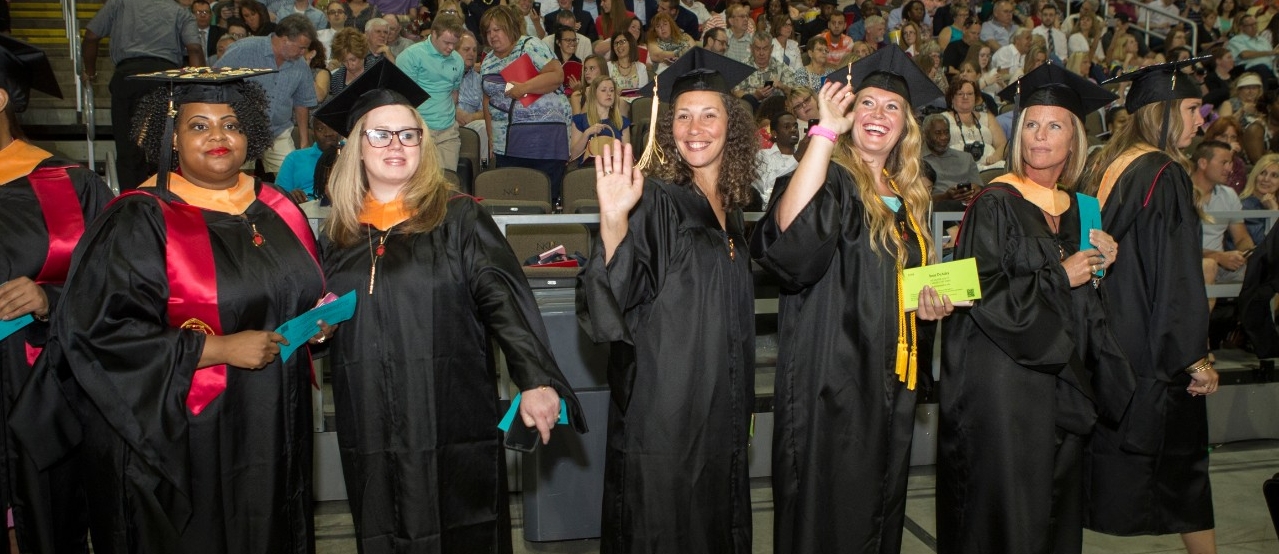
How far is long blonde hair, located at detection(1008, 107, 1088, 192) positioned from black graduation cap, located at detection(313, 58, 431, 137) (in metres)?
2.12

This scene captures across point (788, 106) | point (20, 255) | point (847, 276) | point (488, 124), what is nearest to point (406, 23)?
point (488, 124)

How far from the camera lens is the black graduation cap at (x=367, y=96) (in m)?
3.09

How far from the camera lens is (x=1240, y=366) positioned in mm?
6117

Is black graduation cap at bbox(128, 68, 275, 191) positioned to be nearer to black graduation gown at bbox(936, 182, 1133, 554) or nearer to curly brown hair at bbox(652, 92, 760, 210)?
curly brown hair at bbox(652, 92, 760, 210)

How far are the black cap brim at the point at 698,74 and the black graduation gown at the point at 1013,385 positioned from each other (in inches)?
38.3

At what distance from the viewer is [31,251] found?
10.6 ft

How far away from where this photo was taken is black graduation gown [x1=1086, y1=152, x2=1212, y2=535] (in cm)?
383

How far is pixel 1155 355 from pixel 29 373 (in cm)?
399

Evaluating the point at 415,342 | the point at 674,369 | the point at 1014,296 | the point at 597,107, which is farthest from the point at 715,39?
the point at 415,342

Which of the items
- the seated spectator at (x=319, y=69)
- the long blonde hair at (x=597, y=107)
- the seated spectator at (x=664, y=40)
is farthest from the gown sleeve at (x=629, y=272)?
the seated spectator at (x=664, y=40)

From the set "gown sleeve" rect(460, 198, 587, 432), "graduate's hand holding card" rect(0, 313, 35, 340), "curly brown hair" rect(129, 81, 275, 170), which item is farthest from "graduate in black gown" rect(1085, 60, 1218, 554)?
"graduate's hand holding card" rect(0, 313, 35, 340)

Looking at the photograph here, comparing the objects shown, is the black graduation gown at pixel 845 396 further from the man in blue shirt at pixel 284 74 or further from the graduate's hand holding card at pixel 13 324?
the man in blue shirt at pixel 284 74

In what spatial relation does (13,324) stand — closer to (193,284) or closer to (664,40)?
(193,284)

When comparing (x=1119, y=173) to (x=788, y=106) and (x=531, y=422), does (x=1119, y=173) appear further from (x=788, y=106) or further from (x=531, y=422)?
(x=788, y=106)
